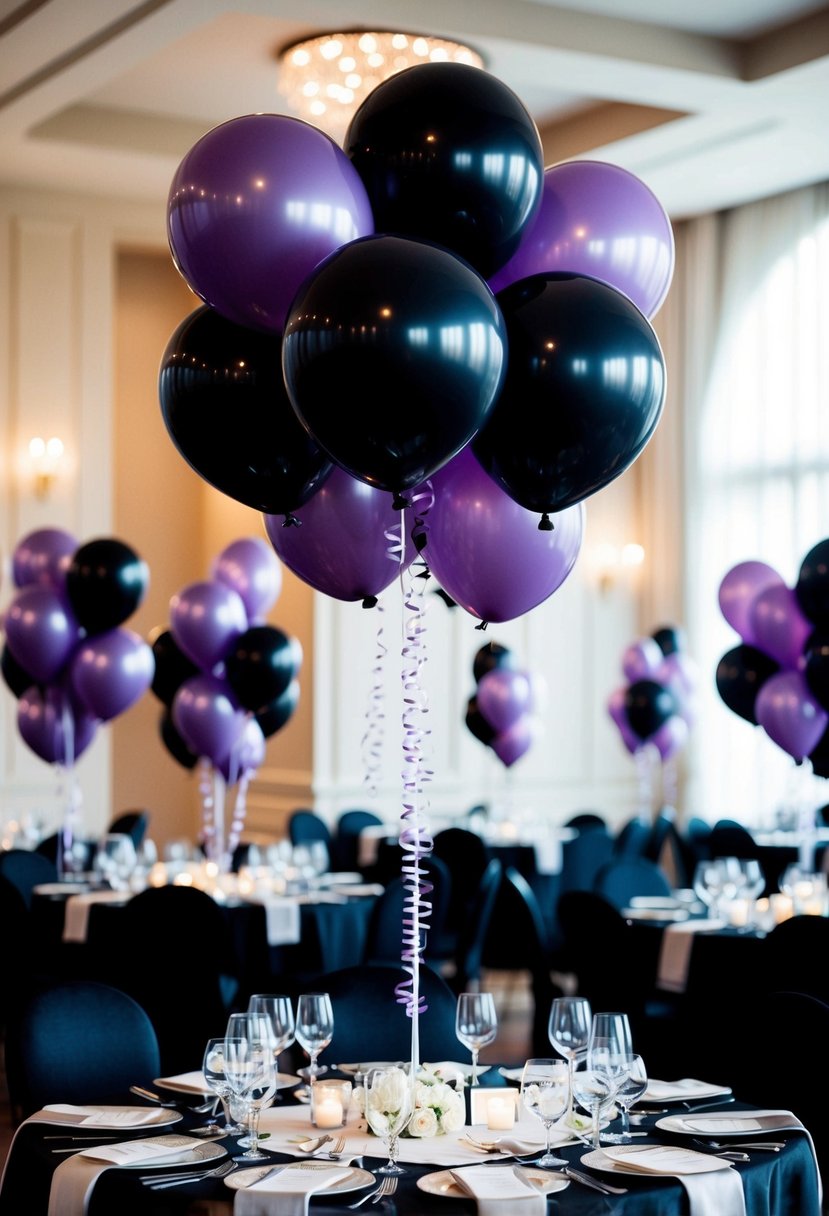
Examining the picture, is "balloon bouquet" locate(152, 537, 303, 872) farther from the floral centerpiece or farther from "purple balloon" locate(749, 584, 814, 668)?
the floral centerpiece

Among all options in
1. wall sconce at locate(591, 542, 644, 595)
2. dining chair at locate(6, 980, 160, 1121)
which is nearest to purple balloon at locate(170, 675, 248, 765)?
dining chair at locate(6, 980, 160, 1121)

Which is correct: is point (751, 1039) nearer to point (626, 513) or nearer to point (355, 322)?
point (355, 322)

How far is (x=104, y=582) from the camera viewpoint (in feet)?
23.1

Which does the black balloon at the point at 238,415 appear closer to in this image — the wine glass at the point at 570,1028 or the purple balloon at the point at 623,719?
the wine glass at the point at 570,1028

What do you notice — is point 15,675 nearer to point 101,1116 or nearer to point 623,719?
point 623,719

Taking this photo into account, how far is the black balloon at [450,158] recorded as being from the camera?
2961 mm

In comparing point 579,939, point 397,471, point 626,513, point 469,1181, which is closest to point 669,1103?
point 469,1181

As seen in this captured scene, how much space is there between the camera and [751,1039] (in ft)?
12.0

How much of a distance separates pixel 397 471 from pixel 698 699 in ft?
26.0

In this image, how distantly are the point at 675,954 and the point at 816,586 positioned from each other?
1.45 meters

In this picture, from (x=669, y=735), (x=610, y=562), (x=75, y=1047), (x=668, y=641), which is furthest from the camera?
(x=610, y=562)

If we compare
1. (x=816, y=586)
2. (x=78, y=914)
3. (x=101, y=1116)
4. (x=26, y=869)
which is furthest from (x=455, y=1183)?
(x=26, y=869)

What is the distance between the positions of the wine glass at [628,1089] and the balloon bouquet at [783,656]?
3.20m

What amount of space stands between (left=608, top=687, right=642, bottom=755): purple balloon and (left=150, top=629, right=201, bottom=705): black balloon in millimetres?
2935
